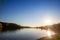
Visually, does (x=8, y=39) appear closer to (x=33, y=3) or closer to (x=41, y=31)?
(x=41, y=31)

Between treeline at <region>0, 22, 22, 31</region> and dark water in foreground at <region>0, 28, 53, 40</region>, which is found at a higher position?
treeline at <region>0, 22, 22, 31</region>

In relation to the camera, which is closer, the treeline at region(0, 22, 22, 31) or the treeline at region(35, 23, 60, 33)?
the treeline at region(35, 23, 60, 33)

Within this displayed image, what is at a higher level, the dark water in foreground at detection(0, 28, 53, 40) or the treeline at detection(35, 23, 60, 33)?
the treeline at detection(35, 23, 60, 33)

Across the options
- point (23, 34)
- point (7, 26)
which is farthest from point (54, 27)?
point (7, 26)

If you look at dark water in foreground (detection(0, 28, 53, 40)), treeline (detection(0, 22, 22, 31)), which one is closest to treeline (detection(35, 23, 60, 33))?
dark water in foreground (detection(0, 28, 53, 40))

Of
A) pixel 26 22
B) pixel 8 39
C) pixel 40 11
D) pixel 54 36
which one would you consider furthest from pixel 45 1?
pixel 8 39

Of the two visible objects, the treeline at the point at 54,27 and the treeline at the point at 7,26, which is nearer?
the treeline at the point at 54,27

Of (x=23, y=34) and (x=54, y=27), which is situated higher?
(x=54, y=27)

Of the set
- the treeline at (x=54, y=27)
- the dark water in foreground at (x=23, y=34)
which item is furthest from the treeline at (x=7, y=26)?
the treeline at (x=54, y=27)

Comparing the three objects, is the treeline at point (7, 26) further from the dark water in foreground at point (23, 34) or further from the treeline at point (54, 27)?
the treeline at point (54, 27)

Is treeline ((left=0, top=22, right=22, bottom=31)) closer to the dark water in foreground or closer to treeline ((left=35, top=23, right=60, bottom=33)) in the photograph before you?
the dark water in foreground

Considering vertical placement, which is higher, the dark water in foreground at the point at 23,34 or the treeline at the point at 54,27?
the treeline at the point at 54,27

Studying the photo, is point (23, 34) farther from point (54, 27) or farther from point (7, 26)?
point (54, 27)

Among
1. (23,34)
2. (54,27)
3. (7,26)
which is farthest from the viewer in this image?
(23,34)
